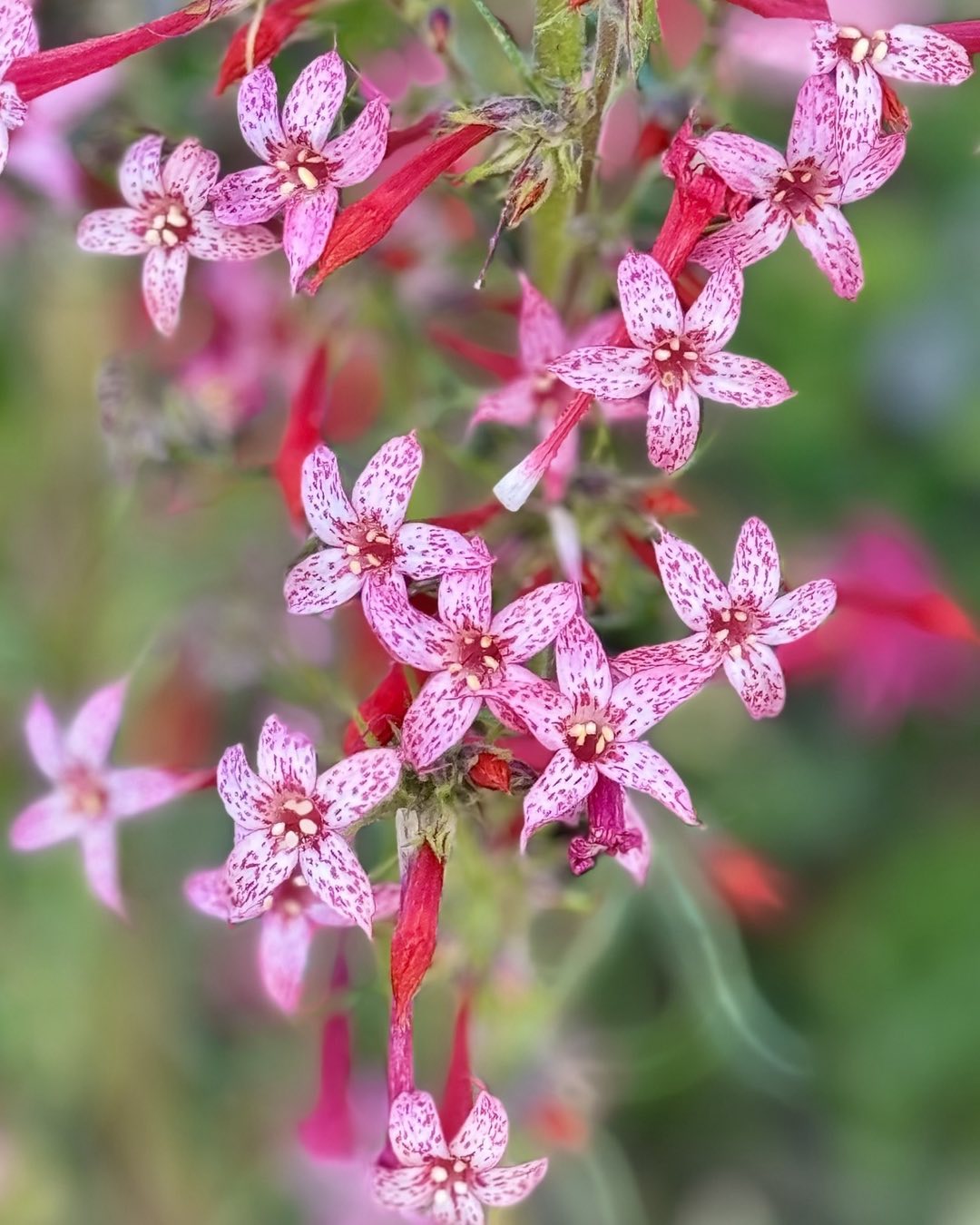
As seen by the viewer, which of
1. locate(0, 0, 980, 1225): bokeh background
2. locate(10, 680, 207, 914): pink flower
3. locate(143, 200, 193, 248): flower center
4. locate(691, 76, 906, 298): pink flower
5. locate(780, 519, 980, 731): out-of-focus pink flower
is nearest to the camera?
locate(691, 76, 906, 298): pink flower

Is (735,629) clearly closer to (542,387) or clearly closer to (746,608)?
(746,608)

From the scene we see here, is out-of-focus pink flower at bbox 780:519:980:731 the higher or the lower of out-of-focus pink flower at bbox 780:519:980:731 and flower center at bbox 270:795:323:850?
the lower

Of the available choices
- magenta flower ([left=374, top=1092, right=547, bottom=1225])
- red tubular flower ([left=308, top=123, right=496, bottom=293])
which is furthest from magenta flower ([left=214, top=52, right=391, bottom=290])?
magenta flower ([left=374, top=1092, right=547, bottom=1225])

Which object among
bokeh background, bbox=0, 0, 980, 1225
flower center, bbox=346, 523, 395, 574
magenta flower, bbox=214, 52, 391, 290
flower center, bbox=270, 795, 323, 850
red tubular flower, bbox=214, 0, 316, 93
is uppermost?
red tubular flower, bbox=214, 0, 316, 93

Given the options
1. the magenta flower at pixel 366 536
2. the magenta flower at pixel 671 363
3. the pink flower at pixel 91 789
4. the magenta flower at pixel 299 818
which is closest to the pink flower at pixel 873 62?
the magenta flower at pixel 671 363

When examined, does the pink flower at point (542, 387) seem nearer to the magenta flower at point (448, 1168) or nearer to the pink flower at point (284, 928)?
the pink flower at point (284, 928)

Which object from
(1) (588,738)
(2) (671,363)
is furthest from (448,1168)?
(2) (671,363)

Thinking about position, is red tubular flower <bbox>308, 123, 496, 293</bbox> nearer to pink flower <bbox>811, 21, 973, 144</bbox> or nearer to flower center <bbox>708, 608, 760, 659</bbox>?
pink flower <bbox>811, 21, 973, 144</bbox>
